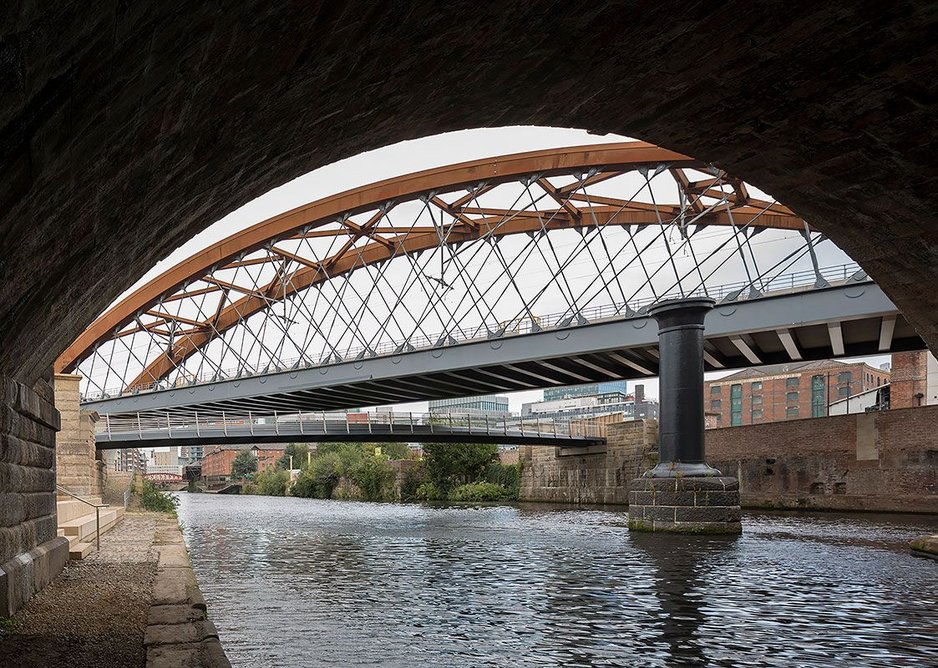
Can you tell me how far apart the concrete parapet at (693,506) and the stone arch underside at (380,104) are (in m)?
14.8

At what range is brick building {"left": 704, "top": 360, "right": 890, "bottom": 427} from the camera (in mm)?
91000

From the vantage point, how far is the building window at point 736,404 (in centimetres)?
9981

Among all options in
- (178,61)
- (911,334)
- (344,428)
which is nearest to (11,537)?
(178,61)

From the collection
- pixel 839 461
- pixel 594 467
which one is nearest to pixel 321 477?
pixel 594 467

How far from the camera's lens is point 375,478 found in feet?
245

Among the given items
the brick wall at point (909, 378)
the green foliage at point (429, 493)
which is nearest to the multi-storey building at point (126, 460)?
the green foliage at point (429, 493)

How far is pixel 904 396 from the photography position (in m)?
50.8

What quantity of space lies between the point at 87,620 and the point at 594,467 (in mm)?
46642

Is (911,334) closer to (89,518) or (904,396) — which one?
(904,396)

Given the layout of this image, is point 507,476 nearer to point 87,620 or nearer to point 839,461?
point 839,461

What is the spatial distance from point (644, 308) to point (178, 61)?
27.9m

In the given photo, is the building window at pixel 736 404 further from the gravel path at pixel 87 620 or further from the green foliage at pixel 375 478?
the gravel path at pixel 87 620

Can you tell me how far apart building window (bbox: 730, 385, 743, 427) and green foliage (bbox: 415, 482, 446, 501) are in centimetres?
4477

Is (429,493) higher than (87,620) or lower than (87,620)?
lower
